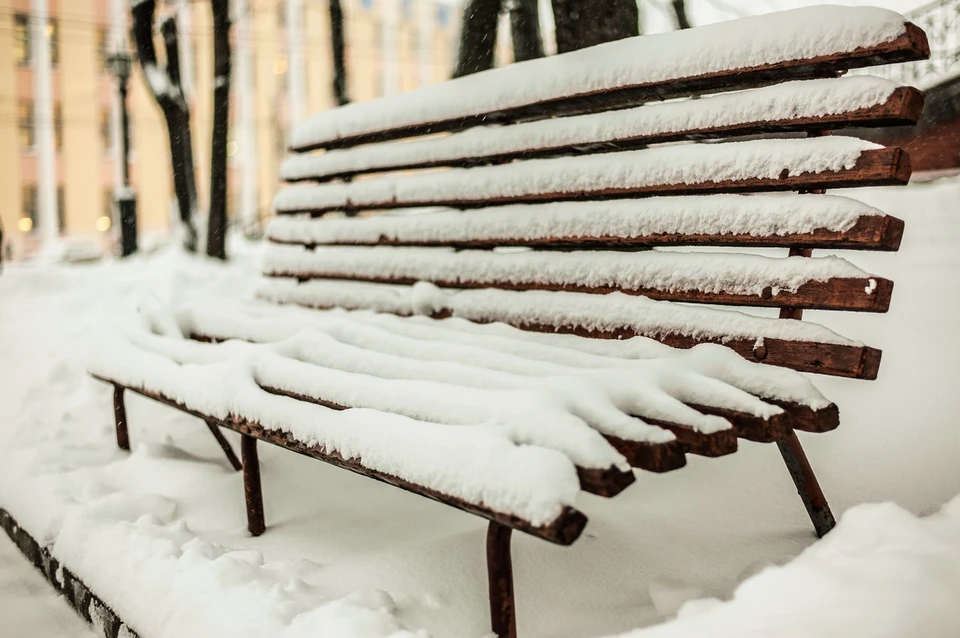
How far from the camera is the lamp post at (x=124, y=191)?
10922 millimetres

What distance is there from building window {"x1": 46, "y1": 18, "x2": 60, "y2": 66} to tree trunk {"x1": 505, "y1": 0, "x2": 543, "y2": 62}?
2283 cm

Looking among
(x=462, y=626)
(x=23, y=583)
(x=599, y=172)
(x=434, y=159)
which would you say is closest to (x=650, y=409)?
(x=462, y=626)

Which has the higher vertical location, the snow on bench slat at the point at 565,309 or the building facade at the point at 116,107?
the building facade at the point at 116,107

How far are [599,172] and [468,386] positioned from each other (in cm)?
99

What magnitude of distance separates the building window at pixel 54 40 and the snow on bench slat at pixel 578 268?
24264 mm

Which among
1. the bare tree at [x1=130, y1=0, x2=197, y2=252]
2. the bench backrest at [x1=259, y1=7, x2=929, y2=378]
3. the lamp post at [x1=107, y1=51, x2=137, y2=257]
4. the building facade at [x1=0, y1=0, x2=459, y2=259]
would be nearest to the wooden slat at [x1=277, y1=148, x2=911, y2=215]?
the bench backrest at [x1=259, y1=7, x2=929, y2=378]

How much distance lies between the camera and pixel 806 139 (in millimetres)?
1932

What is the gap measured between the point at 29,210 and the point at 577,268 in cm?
2504

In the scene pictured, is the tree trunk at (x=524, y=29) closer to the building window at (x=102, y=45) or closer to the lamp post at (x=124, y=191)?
the lamp post at (x=124, y=191)

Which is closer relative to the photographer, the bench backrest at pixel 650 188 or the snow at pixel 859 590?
the snow at pixel 859 590

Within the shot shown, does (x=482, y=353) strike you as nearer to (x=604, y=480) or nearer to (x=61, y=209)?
(x=604, y=480)

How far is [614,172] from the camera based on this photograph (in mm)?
2369

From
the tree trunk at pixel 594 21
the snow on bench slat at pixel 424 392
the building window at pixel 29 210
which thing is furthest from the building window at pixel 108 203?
the snow on bench slat at pixel 424 392

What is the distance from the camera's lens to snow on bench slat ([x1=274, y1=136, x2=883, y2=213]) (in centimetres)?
190
